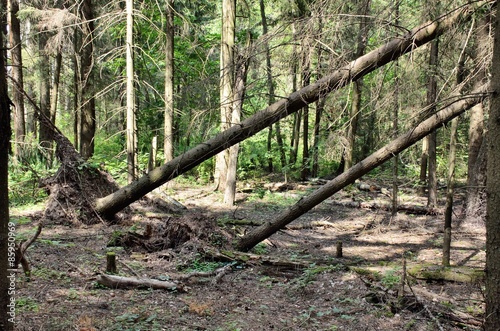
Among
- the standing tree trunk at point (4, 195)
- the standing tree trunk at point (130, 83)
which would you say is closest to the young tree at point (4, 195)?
the standing tree trunk at point (4, 195)

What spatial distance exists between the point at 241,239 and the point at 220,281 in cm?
164

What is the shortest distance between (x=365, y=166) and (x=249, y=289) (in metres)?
2.97

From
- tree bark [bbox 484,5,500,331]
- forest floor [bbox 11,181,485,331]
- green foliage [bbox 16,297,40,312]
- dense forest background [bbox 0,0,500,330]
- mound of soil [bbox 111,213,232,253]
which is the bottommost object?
forest floor [bbox 11,181,485,331]

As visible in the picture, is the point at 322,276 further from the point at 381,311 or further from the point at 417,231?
the point at 417,231

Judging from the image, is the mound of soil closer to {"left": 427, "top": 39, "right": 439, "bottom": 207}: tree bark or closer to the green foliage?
the green foliage

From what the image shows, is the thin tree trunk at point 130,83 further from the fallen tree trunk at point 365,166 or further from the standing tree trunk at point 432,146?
the standing tree trunk at point 432,146

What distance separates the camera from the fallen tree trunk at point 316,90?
575 cm

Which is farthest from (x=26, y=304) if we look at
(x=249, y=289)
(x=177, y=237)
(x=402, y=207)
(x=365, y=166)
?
(x=402, y=207)

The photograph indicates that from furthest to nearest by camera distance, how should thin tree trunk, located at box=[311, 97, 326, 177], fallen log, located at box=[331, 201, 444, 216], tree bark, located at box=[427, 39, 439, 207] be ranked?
thin tree trunk, located at box=[311, 97, 326, 177]
fallen log, located at box=[331, 201, 444, 216]
tree bark, located at box=[427, 39, 439, 207]

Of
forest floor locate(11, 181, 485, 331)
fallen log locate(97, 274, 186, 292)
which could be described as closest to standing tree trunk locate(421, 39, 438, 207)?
forest floor locate(11, 181, 485, 331)

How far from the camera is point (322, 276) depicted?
6461 mm

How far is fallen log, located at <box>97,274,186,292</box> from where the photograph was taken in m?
5.54

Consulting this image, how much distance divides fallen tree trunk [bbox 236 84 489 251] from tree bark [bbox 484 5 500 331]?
2.45 meters

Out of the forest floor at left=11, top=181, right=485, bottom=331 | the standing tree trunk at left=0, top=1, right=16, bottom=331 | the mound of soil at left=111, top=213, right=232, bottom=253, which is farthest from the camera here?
the mound of soil at left=111, top=213, right=232, bottom=253
